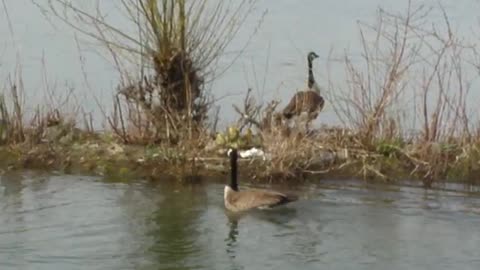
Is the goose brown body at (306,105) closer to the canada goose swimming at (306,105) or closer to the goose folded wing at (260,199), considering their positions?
the canada goose swimming at (306,105)

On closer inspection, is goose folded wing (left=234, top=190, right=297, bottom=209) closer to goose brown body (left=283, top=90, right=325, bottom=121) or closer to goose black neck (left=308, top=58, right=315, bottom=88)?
goose brown body (left=283, top=90, right=325, bottom=121)

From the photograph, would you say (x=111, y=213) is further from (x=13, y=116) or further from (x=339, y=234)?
(x=13, y=116)

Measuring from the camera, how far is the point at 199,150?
13.9 metres

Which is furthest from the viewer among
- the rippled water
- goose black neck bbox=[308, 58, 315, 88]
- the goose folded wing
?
goose black neck bbox=[308, 58, 315, 88]

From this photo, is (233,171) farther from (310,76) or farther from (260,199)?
(310,76)

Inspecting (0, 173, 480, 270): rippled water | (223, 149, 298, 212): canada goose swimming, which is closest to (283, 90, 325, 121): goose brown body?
(0, 173, 480, 270): rippled water

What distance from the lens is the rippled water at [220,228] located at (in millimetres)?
9617

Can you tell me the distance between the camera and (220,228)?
10883mm

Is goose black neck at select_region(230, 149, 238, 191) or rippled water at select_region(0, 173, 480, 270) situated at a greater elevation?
goose black neck at select_region(230, 149, 238, 191)

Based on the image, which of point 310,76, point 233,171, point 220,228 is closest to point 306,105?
point 310,76

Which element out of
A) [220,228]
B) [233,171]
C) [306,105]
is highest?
[306,105]

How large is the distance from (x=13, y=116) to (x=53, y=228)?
4.69 meters

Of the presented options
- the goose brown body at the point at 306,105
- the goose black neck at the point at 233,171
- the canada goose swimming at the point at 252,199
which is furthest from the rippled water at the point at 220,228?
the goose brown body at the point at 306,105

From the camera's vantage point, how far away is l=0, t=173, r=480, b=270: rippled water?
31.6ft
